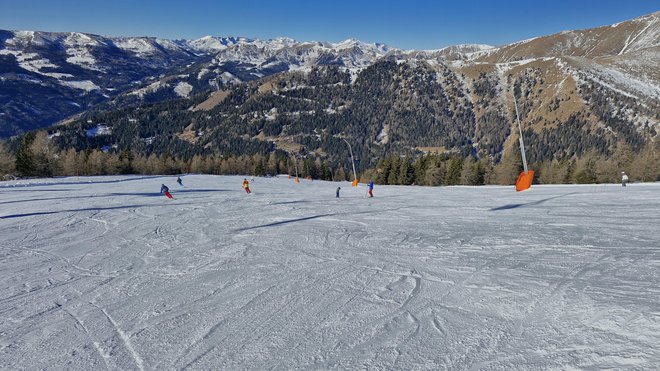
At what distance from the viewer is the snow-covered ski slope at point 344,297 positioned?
17.1 feet

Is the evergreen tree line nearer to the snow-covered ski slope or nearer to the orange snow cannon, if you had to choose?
the snow-covered ski slope

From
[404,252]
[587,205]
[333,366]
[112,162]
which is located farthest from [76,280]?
[112,162]

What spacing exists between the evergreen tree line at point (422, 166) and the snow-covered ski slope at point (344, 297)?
74.9 metres

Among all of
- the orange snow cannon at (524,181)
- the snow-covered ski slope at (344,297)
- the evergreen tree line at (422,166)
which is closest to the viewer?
the snow-covered ski slope at (344,297)

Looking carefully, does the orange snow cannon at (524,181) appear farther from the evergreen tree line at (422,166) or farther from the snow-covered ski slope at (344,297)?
the evergreen tree line at (422,166)

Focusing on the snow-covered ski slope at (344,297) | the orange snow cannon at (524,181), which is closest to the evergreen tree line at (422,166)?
the snow-covered ski slope at (344,297)

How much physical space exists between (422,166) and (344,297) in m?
94.2

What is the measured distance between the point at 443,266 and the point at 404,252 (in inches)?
69.3

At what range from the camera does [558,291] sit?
23.4 ft

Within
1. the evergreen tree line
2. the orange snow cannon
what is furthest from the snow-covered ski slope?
the evergreen tree line

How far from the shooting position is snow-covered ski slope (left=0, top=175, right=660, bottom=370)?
5.22 m

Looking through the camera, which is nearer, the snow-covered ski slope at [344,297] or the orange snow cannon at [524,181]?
the snow-covered ski slope at [344,297]

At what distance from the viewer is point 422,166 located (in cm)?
9825

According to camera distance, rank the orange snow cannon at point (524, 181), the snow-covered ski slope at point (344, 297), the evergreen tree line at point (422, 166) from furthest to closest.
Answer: the evergreen tree line at point (422, 166)
the orange snow cannon at point (524, 181)
the snow-covered ski slope at point (344, 297)
